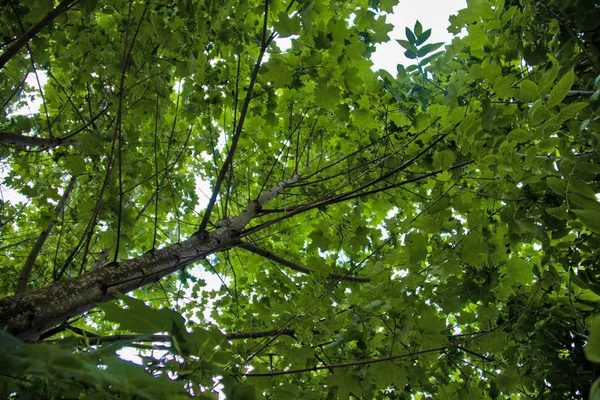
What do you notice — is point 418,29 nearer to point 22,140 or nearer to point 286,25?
point 286,25

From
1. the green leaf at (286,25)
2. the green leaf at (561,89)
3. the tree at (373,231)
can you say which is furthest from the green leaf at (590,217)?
the green leaf at (286,25)

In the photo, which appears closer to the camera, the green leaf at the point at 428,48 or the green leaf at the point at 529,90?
the green leaf at the point at 529,90

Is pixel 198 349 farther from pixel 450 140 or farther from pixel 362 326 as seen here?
pixel 450 140

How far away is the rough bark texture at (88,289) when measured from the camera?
103 cm

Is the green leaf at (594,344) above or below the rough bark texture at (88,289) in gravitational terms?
below

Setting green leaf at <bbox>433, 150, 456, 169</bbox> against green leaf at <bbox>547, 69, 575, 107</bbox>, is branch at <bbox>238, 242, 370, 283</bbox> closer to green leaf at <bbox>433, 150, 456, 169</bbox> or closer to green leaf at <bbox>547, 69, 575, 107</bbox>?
green leaf at <bbox>433, 150, 456, 169</bbox>

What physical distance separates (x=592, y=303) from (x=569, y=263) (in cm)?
37

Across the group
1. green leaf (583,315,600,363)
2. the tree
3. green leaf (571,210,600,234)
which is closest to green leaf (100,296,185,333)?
the tree

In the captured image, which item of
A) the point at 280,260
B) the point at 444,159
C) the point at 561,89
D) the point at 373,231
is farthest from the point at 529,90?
the point at 280,260

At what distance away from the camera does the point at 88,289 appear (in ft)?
4.08

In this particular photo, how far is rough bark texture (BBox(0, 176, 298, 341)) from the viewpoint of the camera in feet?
3.39

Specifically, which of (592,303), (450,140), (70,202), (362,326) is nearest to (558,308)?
(592,303)

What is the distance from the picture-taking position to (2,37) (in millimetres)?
1939

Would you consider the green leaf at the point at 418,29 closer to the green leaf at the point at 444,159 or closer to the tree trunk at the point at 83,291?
the green leaf at the point at 444,159
